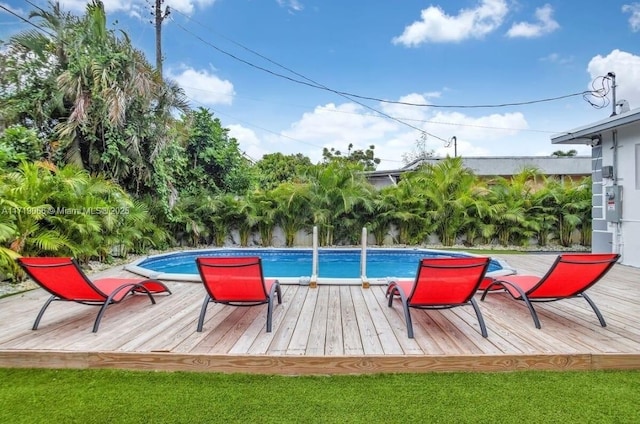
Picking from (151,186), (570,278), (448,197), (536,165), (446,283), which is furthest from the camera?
(536,165)

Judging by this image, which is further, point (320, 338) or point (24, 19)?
point (24, 19)

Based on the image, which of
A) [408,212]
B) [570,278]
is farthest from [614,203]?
[570,278]

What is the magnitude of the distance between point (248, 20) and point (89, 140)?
1013cm

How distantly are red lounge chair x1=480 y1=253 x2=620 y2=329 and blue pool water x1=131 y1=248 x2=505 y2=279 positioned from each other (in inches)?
179

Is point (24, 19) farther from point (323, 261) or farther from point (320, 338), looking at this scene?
point (320, 338)

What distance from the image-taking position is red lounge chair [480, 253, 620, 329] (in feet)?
12.0

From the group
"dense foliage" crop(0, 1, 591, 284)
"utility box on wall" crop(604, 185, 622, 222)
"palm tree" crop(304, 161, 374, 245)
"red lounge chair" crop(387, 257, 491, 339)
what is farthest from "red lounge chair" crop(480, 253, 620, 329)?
"palm tree" crop(304, 161, 374, 245)

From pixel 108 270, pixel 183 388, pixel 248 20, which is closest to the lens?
pixel 183 388

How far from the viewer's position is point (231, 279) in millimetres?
3562

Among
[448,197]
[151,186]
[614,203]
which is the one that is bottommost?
[614,203]

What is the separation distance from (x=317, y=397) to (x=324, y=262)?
7753 millimetres

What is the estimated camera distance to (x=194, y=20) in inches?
604

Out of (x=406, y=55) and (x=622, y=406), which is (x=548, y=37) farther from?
(x=622, y=406)

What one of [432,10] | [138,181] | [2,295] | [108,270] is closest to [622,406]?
[2,295]
